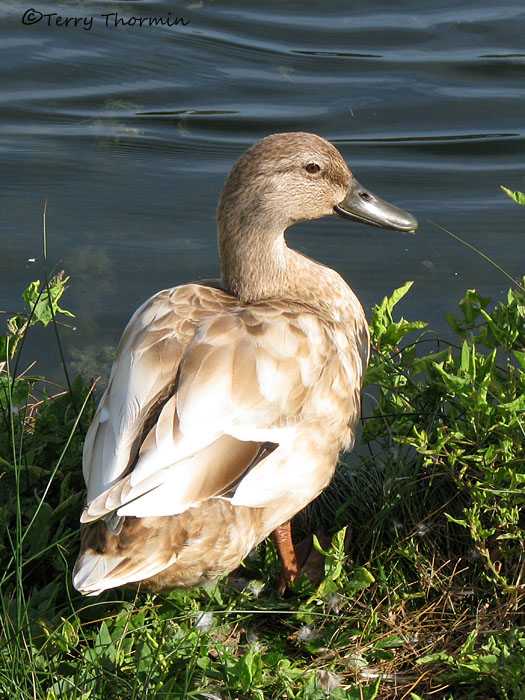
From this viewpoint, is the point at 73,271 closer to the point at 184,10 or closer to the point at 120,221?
the point at 120,221

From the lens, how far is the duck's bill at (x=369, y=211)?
353 cm

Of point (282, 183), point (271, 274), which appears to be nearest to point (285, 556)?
point (271, 274)

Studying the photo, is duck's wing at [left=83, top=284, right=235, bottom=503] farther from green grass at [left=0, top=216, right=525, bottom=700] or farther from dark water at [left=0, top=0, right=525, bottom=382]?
dark water at [left=0, top=0, right=525, bottom=382]

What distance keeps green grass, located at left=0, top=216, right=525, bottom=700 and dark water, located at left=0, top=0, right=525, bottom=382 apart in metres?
1.64

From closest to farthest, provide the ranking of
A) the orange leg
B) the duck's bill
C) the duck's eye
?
the orange leg, the duck's eye, the duck's bill

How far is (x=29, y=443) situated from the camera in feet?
11.0

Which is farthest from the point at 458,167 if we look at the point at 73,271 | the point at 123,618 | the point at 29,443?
the point at 123,618

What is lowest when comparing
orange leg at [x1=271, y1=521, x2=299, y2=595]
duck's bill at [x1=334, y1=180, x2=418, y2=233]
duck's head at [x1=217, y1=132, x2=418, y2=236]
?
orange leg at [x1=271, y1=521, x2=299, y2=595]

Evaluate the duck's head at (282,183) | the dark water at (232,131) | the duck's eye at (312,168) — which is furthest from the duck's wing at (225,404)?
the dark water at (232,131)

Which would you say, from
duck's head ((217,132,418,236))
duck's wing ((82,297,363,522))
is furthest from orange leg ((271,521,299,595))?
duck's head ((217,132,418,236))

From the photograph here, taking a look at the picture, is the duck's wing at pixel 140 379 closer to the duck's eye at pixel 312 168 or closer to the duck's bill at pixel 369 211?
the duck's eye at pixel 312 168

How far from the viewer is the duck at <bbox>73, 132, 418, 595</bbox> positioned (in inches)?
98.7

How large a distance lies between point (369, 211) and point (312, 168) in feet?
1.14

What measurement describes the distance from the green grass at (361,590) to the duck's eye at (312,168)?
56 cm
